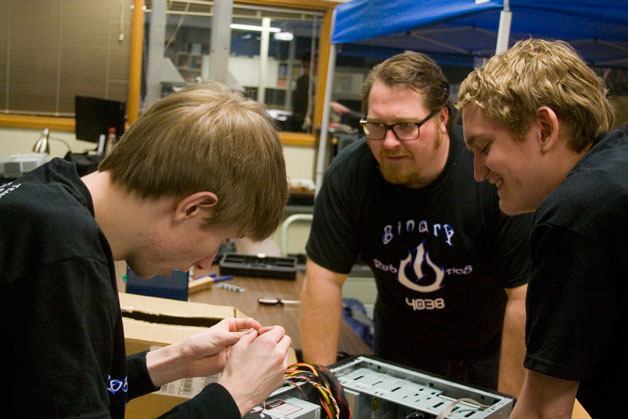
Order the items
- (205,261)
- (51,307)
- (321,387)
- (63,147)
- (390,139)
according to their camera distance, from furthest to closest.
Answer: (63,147), (390,139), (321,387), (205,261), (51,307)

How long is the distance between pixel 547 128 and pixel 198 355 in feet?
2.30

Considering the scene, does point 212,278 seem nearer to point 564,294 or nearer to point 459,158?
point 459,158

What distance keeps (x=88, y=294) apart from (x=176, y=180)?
20cm

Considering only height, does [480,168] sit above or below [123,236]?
above

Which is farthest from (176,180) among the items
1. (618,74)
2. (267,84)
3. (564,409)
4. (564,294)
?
(267,84)

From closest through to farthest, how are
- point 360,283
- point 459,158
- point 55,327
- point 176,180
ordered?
point 55,327, point 176,180, point 459,158, point 360,283

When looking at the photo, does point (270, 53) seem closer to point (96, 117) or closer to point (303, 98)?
point (303, 98)

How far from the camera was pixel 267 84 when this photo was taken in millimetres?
6258

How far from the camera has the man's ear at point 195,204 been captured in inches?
37.0

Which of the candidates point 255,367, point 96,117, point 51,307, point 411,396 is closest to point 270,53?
point 96,117

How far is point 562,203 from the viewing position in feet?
3.26

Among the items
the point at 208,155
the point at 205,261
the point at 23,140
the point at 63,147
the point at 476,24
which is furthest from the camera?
the point at 63,147

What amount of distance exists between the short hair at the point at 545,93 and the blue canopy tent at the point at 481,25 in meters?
0.95

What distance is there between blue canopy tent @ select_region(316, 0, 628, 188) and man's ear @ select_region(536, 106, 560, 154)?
1021mm
